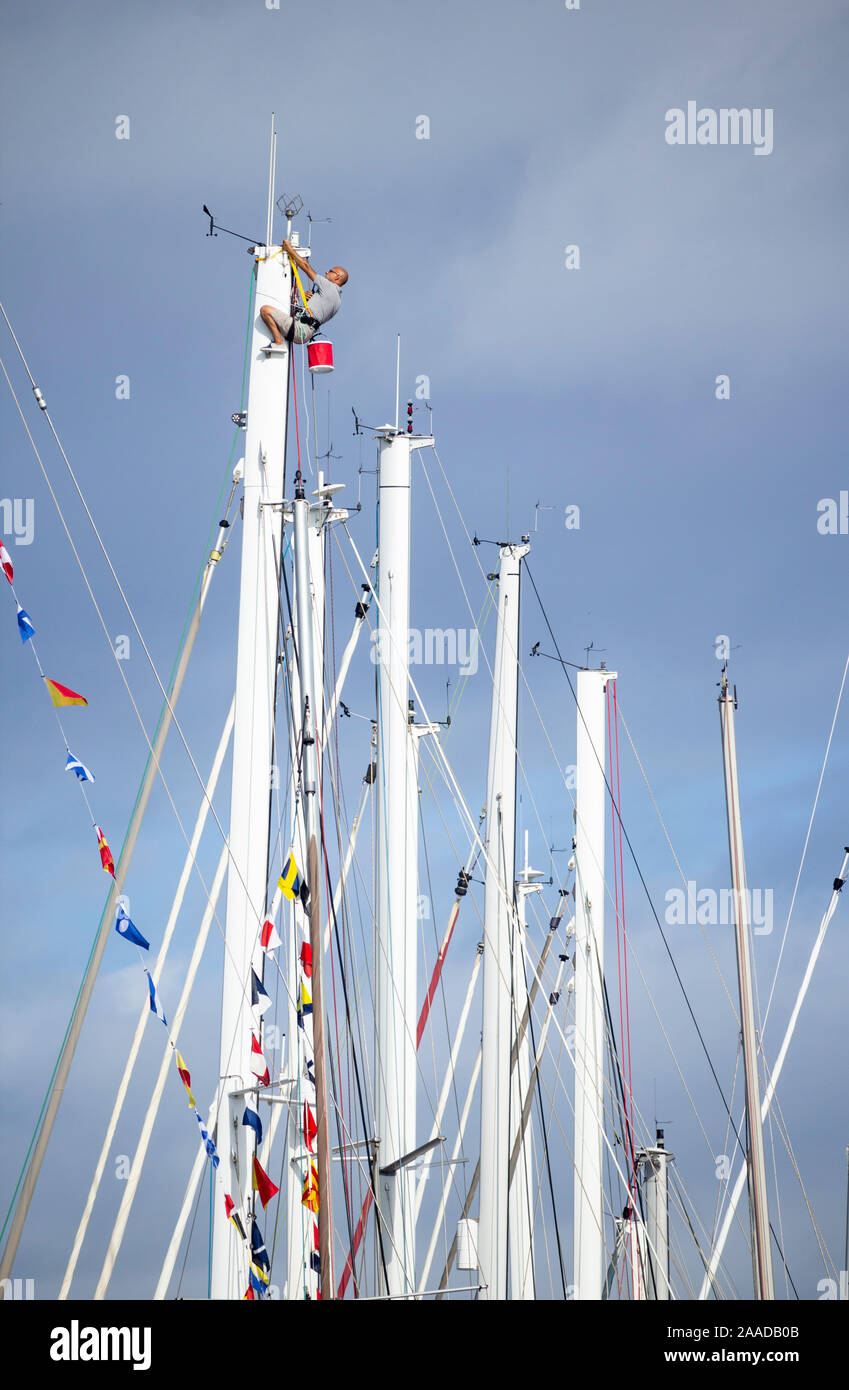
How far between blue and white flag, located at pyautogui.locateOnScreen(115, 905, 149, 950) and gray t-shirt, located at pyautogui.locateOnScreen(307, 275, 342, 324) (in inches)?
348

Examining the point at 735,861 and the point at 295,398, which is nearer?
the point at 295,398

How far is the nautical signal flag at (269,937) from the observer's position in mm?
20094

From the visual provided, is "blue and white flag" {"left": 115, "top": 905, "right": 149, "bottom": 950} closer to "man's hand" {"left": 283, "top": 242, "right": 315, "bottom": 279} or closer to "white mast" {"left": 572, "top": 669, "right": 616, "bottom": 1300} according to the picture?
"man's hand" {"left": 283, "top": 242, "right": 315, "bottom": 279}

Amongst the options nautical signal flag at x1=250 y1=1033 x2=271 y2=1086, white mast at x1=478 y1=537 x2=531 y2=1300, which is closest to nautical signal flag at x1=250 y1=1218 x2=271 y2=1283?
nautical signal flag at x1=250 y1=1033 x2=271 y2=1086

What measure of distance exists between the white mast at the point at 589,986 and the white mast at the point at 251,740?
37.9 feet

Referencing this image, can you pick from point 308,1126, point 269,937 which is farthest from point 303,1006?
point 308,1126

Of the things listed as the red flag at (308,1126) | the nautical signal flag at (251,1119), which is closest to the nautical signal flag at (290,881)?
→ the red flag at (308,1126)

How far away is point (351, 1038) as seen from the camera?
21.5m

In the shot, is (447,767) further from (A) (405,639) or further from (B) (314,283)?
(B) (314,283)

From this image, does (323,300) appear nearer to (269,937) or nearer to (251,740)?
(251,740)

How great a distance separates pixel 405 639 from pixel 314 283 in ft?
19.8

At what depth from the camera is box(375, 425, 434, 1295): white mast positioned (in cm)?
2341

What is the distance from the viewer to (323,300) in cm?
2291
